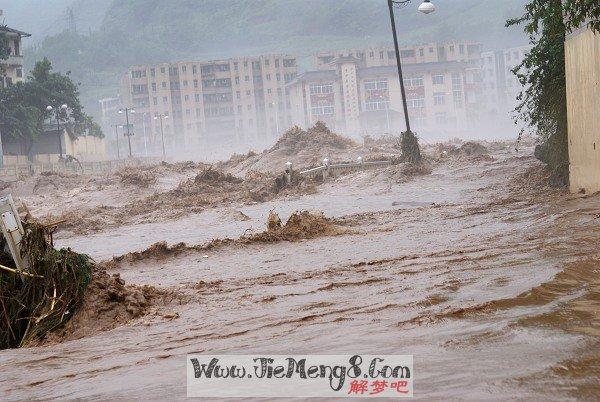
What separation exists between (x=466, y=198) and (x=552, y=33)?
19.4 feet

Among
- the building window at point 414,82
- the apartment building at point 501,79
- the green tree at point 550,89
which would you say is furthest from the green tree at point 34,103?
the apartment building at point 501,79

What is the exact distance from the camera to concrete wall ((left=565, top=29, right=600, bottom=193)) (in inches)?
529

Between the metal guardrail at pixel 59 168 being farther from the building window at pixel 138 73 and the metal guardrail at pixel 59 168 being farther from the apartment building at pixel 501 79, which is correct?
the apartment building at pixel 501 79

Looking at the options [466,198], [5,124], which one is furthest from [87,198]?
→ [5,124]

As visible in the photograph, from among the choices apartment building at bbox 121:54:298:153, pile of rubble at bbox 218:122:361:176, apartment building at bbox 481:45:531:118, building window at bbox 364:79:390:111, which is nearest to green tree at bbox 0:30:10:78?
pile of rubble at bbox 218:122:361:176

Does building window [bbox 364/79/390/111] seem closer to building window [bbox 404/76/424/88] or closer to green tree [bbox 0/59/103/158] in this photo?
building window [bbox 404/76/424/88]

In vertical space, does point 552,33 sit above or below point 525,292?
above

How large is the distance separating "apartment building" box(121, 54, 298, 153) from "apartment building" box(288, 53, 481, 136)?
11.1 metres

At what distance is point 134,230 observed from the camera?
68.7ft

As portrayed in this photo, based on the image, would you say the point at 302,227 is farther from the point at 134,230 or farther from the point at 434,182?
the point at 434,182

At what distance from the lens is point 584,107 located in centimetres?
1416

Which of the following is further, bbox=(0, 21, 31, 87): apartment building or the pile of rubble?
bbox=(0, 21, 31, 87): apartment building

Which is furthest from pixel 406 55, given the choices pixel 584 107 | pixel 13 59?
pixel 584 107

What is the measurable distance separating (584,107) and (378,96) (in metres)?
96.1
